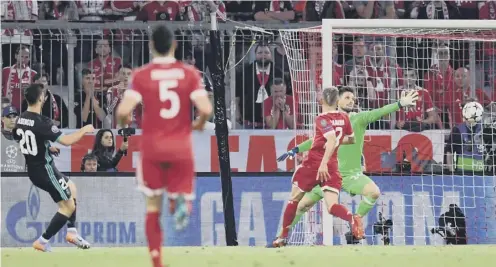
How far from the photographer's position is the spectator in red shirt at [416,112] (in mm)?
18922

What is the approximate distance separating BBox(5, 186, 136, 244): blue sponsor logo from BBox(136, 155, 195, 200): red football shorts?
757 cm

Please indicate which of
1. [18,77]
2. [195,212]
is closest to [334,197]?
[195,212]

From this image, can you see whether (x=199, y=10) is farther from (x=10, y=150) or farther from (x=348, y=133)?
(x=348, y=133)

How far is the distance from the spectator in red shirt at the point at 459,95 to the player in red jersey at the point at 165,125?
30.6ft

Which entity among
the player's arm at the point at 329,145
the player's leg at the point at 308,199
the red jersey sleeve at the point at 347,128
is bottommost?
the player's leg at the point at 308,199

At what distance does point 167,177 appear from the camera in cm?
1064

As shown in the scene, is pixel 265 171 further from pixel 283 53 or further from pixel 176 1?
pixel 176 1

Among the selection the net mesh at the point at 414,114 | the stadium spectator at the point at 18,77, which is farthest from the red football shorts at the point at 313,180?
the stadium spectator at the point at 18,77

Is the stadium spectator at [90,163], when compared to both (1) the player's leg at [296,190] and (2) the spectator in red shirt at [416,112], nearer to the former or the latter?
(1) the player's leg at [296,190]

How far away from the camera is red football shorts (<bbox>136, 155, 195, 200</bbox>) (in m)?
10.5

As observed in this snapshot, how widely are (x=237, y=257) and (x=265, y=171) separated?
17.5ft

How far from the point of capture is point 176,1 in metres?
19.8

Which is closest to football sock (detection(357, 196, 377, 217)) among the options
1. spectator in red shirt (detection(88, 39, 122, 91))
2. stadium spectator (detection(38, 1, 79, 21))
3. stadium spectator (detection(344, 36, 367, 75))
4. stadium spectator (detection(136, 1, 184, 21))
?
stadium spectator (detection(344, 36, 367, 75))

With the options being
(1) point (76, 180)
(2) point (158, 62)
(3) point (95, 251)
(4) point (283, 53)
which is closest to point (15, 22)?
(1) point (76, 180)
